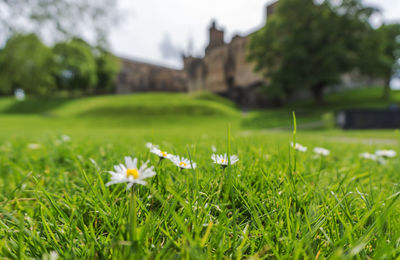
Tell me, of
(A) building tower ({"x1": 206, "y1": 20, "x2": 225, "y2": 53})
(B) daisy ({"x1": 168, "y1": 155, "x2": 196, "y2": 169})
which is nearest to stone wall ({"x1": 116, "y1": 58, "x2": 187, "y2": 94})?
(A) building tower ({"x1": 206, "y1": 20, "x2": 225, "y2": 53})

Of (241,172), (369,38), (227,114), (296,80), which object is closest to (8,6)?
(241,172)

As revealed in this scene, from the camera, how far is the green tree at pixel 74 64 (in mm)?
13867

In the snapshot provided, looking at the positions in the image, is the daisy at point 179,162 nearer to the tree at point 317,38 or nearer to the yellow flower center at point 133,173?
the yellow flower center at point 133,173

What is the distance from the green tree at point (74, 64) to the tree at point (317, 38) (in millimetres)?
15659

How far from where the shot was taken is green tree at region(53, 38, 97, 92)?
1387 centimetres

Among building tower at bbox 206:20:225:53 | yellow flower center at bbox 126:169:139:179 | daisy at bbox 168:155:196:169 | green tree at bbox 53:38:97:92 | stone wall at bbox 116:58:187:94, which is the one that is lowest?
daisy at bbox 168:155:196:169

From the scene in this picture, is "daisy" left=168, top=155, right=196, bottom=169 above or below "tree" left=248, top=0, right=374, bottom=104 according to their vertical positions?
below

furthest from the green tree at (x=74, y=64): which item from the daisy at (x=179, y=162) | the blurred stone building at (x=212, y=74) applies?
the daisy at (x=179, y=162)

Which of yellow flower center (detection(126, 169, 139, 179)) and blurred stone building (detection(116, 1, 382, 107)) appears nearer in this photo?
yellow flower center (detection(126, 169, 139, 179))

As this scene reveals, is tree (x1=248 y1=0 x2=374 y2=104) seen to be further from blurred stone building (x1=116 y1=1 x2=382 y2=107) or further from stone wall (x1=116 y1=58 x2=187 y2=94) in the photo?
stone wall (x1=116 y1=58 x2=187 y2=94)

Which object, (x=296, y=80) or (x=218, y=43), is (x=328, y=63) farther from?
(x=218, y=43)

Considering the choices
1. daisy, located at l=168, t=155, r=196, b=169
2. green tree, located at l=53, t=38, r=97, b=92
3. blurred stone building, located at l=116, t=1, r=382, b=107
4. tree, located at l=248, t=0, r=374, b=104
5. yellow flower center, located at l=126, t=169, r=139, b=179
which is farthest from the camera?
blurred stone building, located at l=116, t=1, r=382, b=107

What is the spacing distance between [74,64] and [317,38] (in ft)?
65.2

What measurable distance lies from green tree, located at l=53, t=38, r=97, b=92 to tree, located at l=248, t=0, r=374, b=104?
51.4 ft
